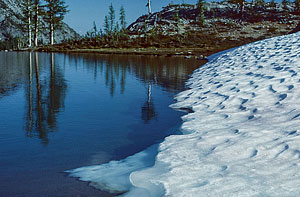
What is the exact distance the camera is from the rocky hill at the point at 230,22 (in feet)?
288

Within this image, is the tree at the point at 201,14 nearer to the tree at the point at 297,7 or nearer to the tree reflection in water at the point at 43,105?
the tree at the point at 297,7

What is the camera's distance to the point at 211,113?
8.23 m

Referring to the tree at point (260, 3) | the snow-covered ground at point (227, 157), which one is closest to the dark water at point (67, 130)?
the snow-covered ground at point (227, 157)

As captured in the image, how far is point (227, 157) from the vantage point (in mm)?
5020

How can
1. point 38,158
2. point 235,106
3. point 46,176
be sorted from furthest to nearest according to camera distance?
point 235,106
point 38,158
point 46,176

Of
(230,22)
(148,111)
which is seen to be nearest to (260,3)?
(230,22)

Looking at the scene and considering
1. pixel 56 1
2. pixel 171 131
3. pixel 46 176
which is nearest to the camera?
pixel 46 176

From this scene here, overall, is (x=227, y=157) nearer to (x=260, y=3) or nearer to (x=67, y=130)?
(x=67, y=130)

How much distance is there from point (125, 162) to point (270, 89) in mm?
6385

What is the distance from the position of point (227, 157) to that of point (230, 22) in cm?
10933

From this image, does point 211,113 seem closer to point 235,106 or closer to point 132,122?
point 235,106

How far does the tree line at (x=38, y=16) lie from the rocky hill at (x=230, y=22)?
2490 centimetres

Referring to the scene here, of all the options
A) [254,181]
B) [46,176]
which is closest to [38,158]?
[46,176]

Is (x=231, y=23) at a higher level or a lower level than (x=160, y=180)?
higher
